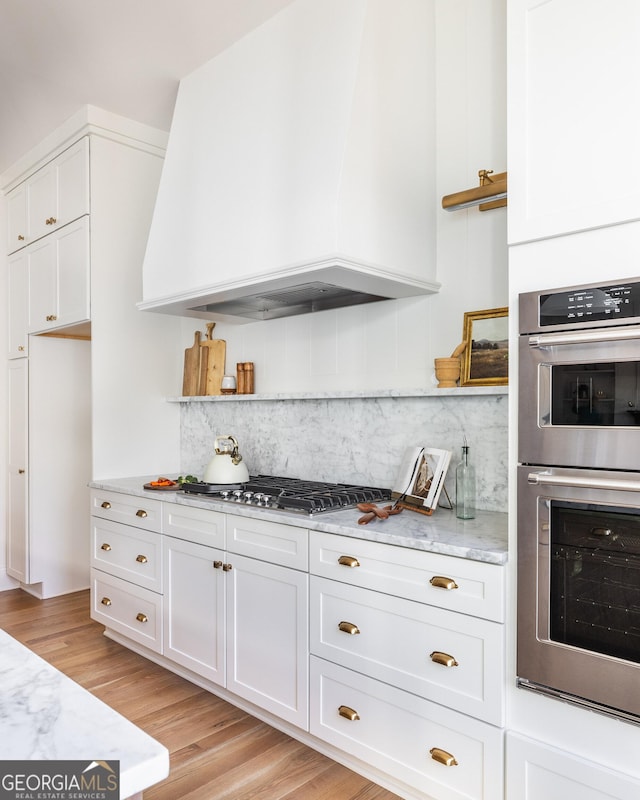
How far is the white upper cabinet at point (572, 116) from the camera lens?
→ 146 centimetres

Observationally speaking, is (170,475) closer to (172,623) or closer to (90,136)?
(172,623)

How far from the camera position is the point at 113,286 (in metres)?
3.58

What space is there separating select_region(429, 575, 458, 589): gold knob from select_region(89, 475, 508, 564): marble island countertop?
0.08 m

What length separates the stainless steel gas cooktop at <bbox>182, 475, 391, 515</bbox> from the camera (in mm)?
2320

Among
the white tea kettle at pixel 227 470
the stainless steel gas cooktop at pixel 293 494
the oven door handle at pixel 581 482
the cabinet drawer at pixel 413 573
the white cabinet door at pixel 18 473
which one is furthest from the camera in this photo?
the white cabinet door at pixel 18 473

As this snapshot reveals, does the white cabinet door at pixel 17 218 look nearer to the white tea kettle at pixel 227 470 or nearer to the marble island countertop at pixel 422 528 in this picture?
the white tea kettle at pixel 227 470

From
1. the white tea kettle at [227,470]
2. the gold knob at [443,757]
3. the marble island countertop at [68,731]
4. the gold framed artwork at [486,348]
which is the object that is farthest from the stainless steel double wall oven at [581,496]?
the white tea kettle at [227,470]

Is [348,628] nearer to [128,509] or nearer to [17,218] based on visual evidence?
[128,509]

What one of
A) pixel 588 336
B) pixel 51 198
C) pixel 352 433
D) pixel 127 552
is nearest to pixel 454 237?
pixel 352 433

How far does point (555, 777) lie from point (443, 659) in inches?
15.3

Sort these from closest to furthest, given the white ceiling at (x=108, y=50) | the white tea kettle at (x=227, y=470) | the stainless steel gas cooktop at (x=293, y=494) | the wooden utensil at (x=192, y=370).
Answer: the stainless steel gas cooktop at (x=293, y=494) < the white ceiling at (x=108, y=50) < the white tea kettle at (x=227, y=470) < the wooden utensil at (x=192, y=370)

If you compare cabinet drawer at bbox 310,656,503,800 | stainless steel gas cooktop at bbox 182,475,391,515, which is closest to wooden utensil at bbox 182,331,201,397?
stainless steel gas cooktop at bbox 182,475,391,515

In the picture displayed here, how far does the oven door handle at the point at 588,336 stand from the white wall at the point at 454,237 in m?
0.83

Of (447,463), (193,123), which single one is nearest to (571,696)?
(447,463)
